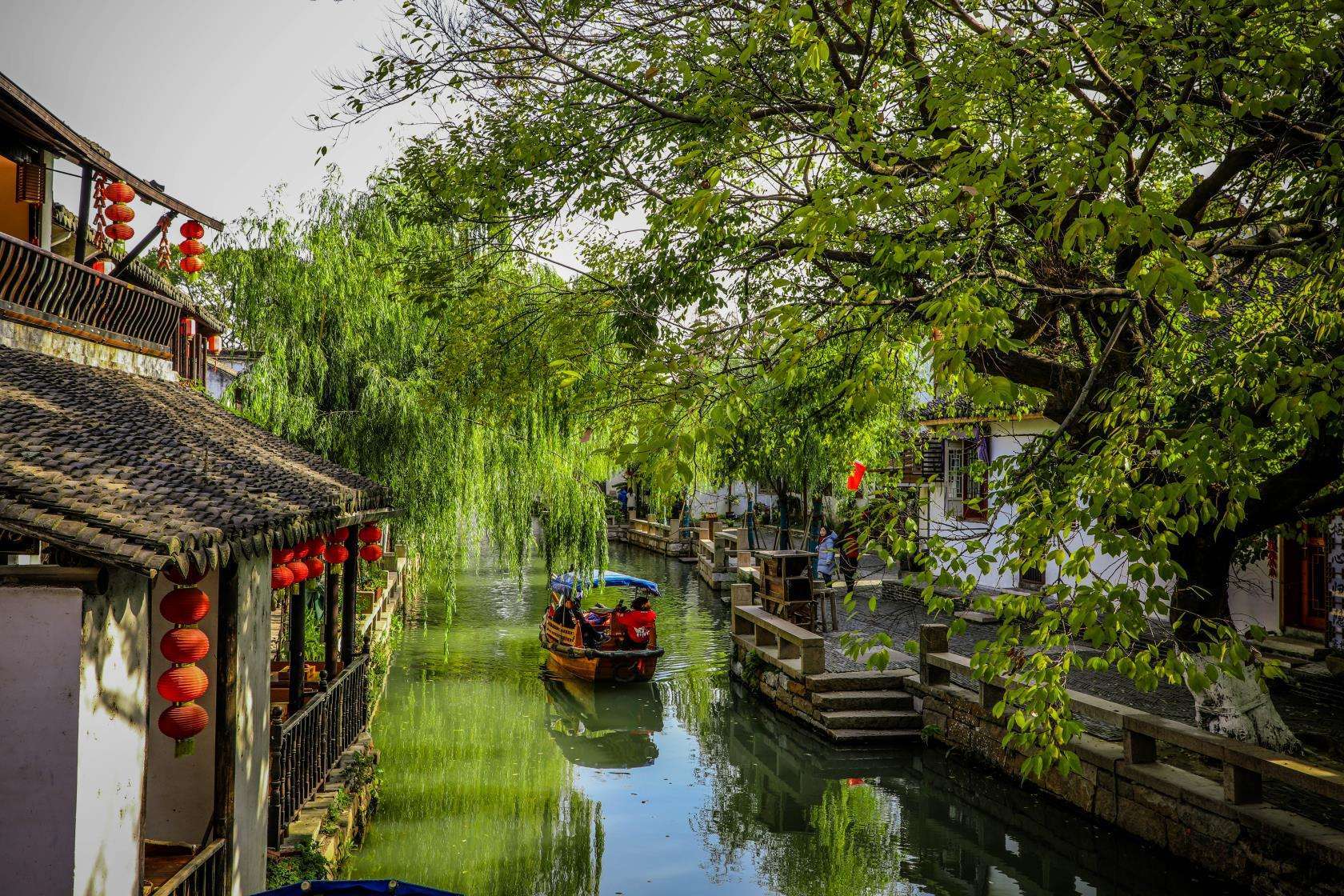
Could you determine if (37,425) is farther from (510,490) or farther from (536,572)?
(536,572)

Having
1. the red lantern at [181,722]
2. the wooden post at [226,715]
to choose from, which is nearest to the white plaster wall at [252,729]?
the wooden post at [226,715]

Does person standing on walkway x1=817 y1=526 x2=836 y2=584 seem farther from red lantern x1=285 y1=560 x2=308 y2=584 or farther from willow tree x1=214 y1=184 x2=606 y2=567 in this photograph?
red lantern x1=285 y1=560 x2=308 y2=584

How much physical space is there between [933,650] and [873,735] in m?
1.28

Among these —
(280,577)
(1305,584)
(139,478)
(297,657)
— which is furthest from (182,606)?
(1305,584)

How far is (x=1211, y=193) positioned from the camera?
6379 mm

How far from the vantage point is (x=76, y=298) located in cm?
733

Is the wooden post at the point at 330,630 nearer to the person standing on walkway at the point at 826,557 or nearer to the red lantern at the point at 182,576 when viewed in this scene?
the red lantern at the point at 182,576

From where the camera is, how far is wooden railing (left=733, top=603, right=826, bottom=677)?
12586 mm

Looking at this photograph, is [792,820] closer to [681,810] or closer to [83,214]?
[681,810]

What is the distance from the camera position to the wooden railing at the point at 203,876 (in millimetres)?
4367

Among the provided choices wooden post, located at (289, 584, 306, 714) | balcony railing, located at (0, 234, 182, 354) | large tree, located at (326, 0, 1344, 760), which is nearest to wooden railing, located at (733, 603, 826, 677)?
large tree, located at (326, 0, 1344, 760)

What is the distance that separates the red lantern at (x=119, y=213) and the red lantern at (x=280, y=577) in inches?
150

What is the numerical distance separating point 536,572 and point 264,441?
20.7m

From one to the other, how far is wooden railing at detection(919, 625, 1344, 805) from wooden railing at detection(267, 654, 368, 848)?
5.34 meters
